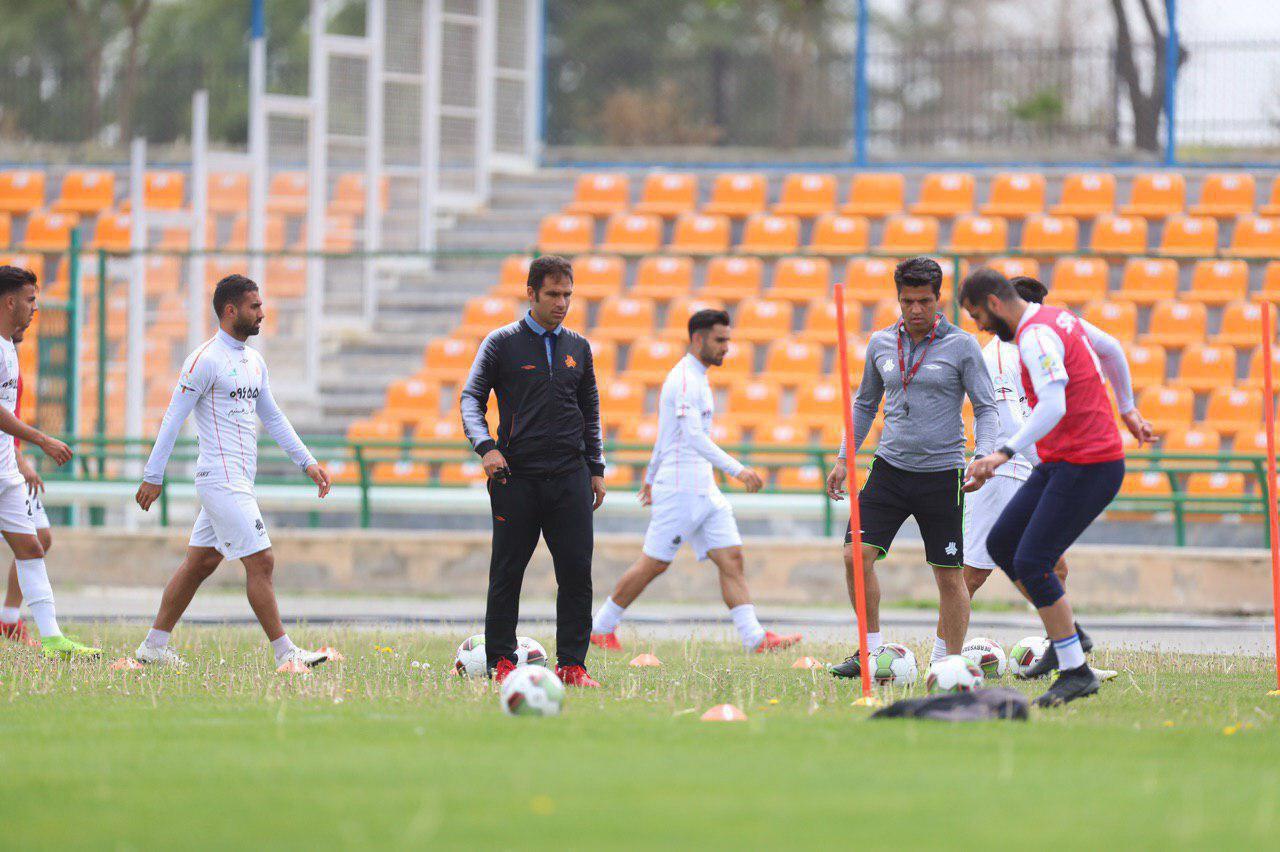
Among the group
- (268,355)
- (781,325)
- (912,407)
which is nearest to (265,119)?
(268,355)

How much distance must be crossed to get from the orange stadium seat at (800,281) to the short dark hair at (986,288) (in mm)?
11588

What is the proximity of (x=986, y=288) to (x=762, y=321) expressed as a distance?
1150 centimetres

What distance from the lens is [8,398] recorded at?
10.7 m

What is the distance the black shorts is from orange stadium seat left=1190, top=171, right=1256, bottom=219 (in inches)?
525

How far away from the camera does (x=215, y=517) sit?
9.71m

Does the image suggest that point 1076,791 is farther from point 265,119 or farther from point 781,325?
point 265,119

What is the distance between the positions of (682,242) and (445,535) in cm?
733

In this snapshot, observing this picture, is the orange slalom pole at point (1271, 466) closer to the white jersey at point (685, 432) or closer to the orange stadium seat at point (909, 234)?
the white jersey at point (685, 432)

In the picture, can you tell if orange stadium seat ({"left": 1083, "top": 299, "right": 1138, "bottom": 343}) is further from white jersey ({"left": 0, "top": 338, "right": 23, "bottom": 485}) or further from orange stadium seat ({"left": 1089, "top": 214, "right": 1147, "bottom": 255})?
white jersey ({"left": 0, "top": 338, "right": 23, "bottom": 485})

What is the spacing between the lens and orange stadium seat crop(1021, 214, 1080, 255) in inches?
834

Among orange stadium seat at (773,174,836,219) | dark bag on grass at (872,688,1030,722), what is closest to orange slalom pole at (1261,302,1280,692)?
dark bag on grass at (872,688,1030,722)

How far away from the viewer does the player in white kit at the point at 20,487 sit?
34.5 feet

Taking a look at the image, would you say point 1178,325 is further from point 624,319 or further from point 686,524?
point 686,524

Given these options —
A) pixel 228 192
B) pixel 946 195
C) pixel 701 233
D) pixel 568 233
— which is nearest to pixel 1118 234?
pixel 946 195
